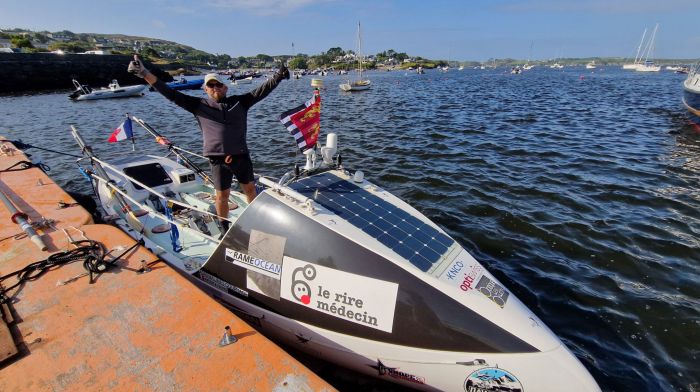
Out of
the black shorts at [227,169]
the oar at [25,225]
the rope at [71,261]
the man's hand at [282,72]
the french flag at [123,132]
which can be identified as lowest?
the rope at [71,261]

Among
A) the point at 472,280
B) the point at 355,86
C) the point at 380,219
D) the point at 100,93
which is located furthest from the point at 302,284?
the point at 100,93

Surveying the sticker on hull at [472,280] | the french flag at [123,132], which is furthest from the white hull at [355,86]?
the sticker on hull at [472,280]

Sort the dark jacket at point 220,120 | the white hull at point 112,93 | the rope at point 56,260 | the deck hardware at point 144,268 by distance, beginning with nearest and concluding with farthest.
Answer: the rope at point 56,260 → the deck hardware at point 144,268 → the dark jacket at point 220,120 → the white hull at point 112,93

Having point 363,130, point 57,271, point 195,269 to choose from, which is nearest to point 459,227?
point 195,269

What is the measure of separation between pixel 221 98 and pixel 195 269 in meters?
2.76

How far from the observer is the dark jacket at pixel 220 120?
493 centimetres

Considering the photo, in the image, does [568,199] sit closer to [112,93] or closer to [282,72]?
[282,72]

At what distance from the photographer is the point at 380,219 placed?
4.45 meters

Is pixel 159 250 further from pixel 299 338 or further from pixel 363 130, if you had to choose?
pixel 363 130

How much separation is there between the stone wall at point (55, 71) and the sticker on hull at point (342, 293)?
52.2 m

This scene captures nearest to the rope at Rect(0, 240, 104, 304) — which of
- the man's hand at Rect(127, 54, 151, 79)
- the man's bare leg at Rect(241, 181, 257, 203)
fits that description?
the man's bare leg at Rect(241, 181, 257, 203)

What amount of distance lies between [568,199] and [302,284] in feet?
29.3

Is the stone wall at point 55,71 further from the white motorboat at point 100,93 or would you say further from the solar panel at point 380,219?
the solar panel at point 380,219

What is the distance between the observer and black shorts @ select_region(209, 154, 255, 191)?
5359mm
